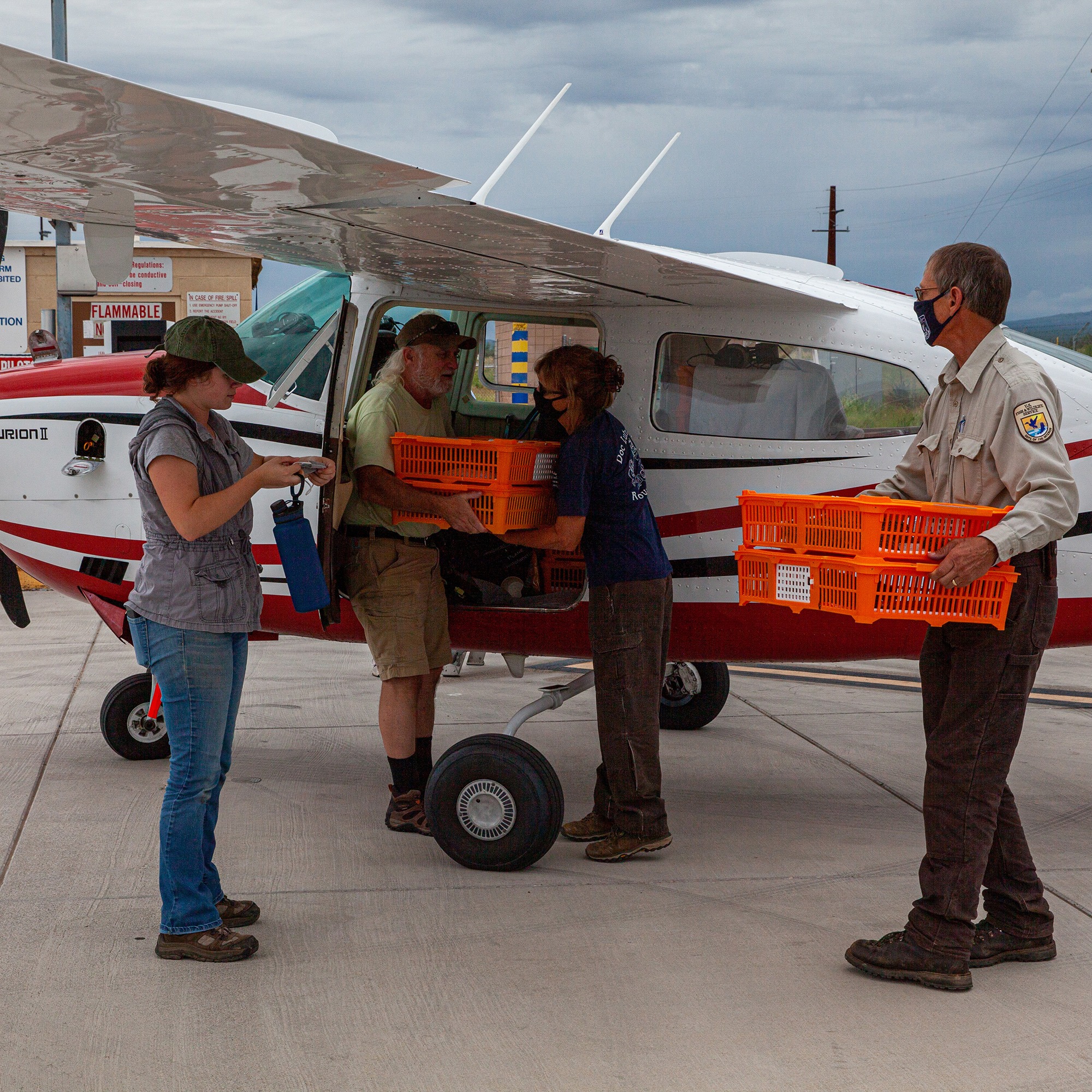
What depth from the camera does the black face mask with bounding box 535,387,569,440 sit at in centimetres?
460

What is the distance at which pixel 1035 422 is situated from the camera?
3.17 metres

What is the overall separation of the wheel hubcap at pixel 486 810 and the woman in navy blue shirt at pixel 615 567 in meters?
0.40

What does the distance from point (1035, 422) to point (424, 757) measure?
2868mm

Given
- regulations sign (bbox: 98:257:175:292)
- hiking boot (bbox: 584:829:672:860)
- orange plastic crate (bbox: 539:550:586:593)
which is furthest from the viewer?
regulations sign (bbox: 98:257:175:292)

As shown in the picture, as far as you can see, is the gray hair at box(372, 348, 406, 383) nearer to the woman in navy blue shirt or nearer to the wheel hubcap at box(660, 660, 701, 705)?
the woman in navy blue shirt

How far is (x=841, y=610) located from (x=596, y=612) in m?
1.28


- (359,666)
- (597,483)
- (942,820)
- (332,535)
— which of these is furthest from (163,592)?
(359,666)

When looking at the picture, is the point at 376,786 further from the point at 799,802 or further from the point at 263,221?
the point at 263,221

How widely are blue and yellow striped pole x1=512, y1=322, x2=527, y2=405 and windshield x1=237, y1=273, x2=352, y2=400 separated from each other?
84cm

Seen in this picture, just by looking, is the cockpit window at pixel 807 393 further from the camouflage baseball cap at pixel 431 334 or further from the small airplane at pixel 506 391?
the camouflage baseball cap at pixel 431 334

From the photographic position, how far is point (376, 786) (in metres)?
5.56

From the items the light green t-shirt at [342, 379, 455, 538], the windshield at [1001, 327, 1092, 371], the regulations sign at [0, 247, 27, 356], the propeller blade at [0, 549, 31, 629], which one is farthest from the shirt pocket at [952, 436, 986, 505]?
the regulations sign at [0, 247, 27, 356]

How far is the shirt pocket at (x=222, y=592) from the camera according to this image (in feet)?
11.3

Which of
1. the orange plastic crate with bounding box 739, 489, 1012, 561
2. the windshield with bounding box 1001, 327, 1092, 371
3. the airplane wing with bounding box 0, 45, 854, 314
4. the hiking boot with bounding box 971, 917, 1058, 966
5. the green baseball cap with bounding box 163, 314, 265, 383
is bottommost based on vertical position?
the hiking boot with bounding box 971, 917, 1058, 966
